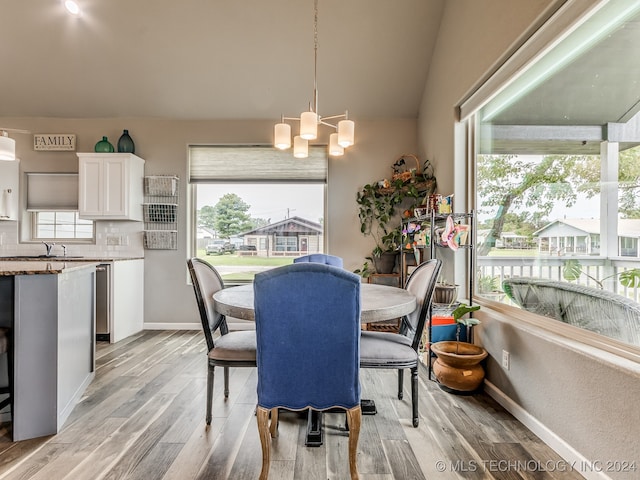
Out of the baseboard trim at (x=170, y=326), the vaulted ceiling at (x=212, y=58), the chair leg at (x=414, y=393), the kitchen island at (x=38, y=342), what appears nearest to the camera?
the kitchen island at (x=38, y=342)

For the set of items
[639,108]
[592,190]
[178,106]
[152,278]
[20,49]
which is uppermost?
[20,49]

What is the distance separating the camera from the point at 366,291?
223cm

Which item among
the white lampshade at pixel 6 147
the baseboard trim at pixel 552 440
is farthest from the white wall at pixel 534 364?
the white lampshade at pixel 6 147

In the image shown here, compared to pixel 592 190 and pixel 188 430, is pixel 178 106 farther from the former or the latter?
pixel 592 190

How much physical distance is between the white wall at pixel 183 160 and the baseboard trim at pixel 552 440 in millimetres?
2351

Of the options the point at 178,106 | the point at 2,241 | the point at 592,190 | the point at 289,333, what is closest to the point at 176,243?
the point at 178,106

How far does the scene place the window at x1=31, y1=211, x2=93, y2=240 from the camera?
441cm

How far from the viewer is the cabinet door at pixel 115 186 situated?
3957 millimetres

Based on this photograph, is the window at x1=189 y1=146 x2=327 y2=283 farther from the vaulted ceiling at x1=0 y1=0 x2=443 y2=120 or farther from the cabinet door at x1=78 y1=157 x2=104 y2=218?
the cabinet door at x1=78 y1=157 x2=104 y2=218

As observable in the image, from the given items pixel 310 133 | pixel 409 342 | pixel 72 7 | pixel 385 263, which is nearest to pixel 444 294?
pixel 409 342

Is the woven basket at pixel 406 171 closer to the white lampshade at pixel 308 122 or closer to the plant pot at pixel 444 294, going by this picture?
the plant pot at pixel 444 294

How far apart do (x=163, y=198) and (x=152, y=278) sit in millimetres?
1007

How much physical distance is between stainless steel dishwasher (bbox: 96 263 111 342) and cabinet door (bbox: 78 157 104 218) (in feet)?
2.44

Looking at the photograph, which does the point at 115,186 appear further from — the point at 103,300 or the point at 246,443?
the point at 246,443
